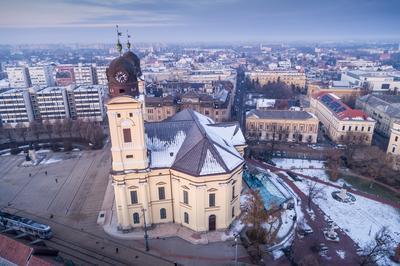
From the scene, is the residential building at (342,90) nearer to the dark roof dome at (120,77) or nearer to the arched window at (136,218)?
the arched window at (136,218)

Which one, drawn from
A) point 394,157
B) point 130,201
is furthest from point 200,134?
point 394,157

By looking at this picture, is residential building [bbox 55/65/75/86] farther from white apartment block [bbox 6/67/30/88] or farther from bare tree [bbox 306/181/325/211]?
bare tree [bbox 306/181/325/211]

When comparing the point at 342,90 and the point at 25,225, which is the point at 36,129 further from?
the point at 342,90

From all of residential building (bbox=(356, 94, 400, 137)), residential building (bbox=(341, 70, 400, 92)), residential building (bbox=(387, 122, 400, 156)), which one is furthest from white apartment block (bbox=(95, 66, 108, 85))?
residential building (bbox=(387, 122, 400, 156))

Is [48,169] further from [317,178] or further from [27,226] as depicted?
[317,178]

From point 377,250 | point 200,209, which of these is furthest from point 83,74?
point 377,250

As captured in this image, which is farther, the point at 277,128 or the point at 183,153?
the point at 277,128
